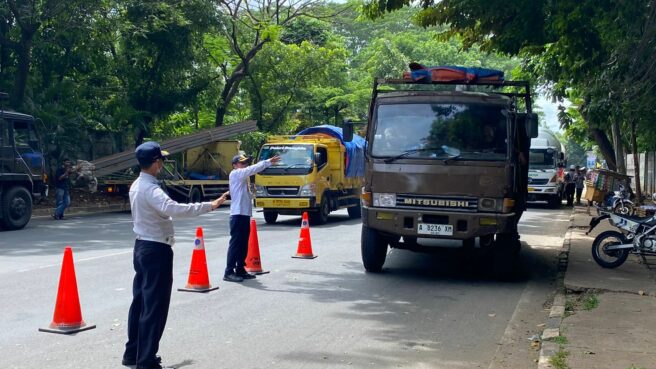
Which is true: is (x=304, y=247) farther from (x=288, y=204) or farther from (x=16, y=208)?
(x=16, y=208)

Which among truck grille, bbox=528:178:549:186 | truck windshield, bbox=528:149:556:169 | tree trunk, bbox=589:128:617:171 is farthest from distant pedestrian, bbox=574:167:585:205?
truck grille, bbox=528:178:549:186

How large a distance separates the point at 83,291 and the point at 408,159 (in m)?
4.55

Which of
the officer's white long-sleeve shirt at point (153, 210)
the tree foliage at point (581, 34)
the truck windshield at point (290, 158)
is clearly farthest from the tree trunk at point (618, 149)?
the officer's white long-sleeve shirt at point (153, 210)

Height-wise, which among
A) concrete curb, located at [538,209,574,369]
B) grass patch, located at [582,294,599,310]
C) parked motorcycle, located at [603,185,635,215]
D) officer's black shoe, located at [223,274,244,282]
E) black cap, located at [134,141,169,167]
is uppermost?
black cap, located at [134,141,169,167]

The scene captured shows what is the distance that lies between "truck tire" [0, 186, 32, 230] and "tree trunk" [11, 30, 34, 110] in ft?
19.3

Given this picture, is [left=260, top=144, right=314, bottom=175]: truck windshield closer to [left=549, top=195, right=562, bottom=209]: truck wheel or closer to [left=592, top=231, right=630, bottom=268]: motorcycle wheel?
[left=592, top=231, right=630, bottom=268]: motorcycle wheel

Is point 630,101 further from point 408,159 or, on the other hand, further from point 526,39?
point 408,159

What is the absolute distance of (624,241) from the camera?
38.2ft

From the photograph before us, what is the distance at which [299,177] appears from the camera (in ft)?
63.0

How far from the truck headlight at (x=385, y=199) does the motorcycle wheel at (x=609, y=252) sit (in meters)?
3.73

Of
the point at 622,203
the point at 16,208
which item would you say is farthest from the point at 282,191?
the point at 622,203

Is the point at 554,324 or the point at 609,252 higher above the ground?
the point at 609,252

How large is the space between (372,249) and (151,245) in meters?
5.49

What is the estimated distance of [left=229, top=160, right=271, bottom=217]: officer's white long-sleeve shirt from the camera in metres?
10.1
